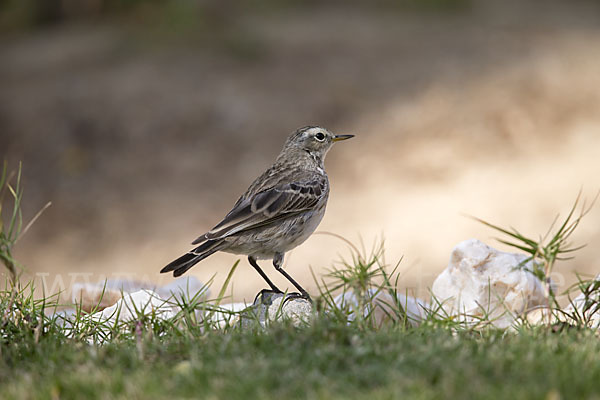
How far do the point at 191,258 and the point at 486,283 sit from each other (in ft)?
6.00

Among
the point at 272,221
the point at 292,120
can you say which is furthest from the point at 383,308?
the point at 292,120

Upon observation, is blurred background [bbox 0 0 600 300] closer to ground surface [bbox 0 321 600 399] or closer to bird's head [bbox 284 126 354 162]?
bird's head [bbox 284 126 354 162]

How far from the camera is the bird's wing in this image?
4605 millimetres

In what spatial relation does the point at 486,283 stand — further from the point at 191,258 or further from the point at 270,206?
the point at 191,258

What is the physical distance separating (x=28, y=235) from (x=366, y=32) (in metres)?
7.77

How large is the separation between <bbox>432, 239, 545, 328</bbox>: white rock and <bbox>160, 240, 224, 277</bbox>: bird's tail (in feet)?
4.64

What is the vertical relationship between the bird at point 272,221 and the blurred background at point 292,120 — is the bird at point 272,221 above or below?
below

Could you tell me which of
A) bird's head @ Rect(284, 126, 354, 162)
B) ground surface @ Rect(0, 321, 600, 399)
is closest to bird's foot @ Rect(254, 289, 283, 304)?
ground surface @ Rect(0, 321, 600, 399)

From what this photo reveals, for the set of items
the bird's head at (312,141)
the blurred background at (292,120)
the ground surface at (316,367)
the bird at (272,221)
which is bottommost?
the ground surface at (316,367)

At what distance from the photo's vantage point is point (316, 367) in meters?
2.89

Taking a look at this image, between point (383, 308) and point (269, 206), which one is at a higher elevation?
point (269, 206)

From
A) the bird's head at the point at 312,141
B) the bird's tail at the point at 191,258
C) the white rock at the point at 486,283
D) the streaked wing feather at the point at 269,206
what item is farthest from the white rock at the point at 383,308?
the bird's head at the point at 312,141

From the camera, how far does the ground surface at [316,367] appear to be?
265 centimetres

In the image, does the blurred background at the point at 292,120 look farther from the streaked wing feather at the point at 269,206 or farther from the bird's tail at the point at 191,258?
the bird's tail at the point at 191,258
